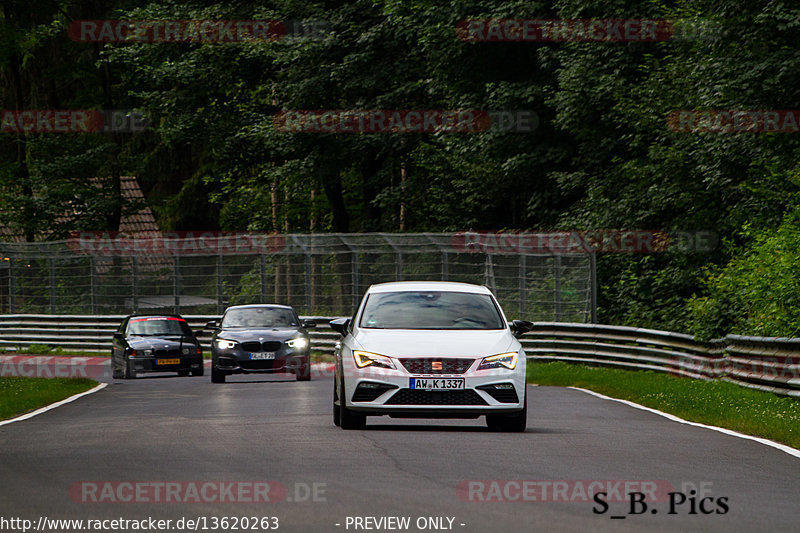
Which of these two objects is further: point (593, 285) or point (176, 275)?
point (176, 275)

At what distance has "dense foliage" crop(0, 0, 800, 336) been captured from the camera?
26266mm

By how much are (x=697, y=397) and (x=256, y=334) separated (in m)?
9.28

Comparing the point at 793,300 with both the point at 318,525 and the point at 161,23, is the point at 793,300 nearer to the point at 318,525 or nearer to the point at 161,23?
the point at 318,525

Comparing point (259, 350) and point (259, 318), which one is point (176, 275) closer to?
point (259, 318)

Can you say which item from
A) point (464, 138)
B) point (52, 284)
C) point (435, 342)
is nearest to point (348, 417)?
point (435, 342)

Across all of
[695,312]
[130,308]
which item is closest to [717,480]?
[695,312]

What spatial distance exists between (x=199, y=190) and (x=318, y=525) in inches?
2138

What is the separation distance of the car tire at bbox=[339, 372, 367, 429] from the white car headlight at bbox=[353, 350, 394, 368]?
13.2 inches

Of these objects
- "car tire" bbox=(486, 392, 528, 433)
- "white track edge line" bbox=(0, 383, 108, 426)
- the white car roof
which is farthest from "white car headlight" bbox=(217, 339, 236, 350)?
"car tire" bbox=(486, 392, 528, 433)

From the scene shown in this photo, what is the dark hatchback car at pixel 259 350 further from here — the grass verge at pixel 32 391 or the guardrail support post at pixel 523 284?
the guardrail support post at pixel 523 284

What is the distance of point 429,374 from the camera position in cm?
1404

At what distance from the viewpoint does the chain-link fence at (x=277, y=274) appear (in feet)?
106

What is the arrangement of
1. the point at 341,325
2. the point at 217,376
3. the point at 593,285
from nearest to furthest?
the point at 341,325
the point at 217,376
the point at 593,285

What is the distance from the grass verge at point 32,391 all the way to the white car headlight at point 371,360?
5.86 m
